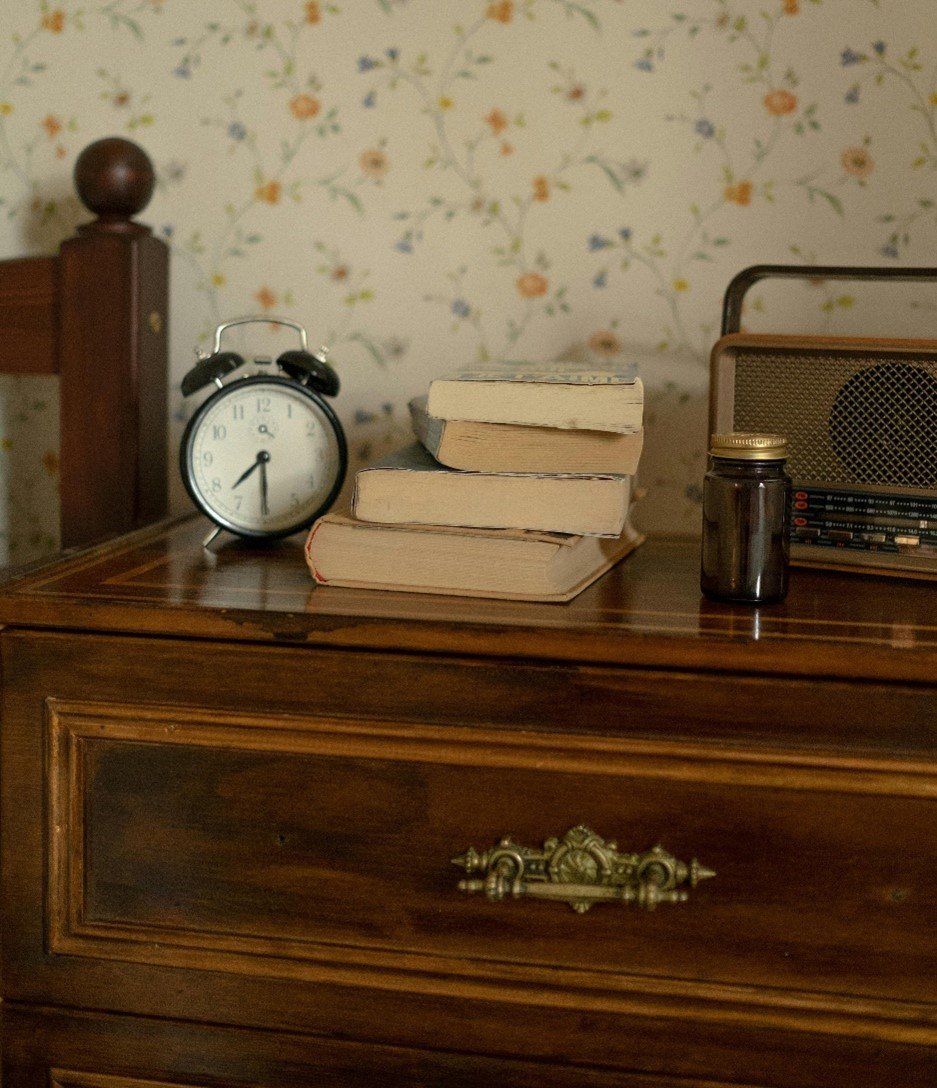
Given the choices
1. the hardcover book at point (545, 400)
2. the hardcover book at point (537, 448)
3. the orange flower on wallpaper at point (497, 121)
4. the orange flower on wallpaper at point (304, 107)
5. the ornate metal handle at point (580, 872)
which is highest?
the orange flower on wallpaper at point (304, 107)

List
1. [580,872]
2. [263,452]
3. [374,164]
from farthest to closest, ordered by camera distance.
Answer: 1. [374,164]
2. [263,452]
3. [580,872]

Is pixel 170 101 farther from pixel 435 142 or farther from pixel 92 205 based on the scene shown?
pixel 435 142

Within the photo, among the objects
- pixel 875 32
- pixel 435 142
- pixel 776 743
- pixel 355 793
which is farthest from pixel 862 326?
pixel 355 793

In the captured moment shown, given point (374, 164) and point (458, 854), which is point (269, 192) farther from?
point (458, 854)

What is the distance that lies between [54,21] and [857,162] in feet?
3.08

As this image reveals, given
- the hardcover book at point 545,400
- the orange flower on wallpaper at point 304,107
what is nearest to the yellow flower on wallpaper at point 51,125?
the orange flower on wallpaper at point 304,107

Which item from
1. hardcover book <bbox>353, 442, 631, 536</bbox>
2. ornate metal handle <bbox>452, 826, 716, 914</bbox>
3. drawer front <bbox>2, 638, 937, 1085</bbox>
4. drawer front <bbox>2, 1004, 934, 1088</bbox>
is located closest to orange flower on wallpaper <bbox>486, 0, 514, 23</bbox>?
hardcover book <bbox>353, 442, 631, 536</bbox>

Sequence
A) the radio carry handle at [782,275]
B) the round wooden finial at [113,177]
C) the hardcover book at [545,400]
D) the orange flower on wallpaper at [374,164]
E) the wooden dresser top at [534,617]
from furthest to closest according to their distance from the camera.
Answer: the orange flower on wallpaper at [374,164] < the round wooden finial at [113,177] < the radio carry handle at [782,275] < the hardcover book at [545,400] < the wooden dresser top at [534,617]

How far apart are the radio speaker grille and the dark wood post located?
25.3 inches

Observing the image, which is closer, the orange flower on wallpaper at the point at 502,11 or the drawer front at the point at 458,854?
the drawer front at the point at 458,854

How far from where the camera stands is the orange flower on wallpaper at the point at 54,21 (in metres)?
1.39

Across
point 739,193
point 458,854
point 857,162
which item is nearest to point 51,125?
point 739,193

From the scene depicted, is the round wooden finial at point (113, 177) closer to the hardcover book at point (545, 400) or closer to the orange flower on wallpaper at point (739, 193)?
the hardcover book at point (545, 400)

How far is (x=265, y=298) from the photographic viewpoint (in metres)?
1.39
